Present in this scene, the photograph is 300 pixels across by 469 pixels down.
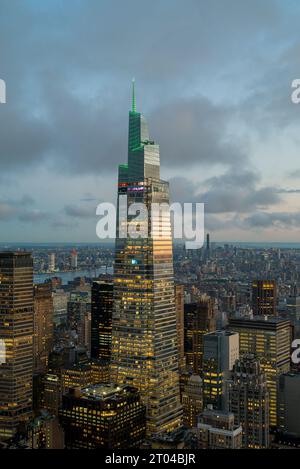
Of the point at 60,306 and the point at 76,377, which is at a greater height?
the point at 60,306

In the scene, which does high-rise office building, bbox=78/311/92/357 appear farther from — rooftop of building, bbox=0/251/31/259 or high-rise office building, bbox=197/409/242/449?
high-rise office building, bbox=197/409/242/449

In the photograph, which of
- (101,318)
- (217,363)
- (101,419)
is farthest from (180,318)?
(101,419)

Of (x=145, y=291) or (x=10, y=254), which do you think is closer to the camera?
(x=145, y=291)

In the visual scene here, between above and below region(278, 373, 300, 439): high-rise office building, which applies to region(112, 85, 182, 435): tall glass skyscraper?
above

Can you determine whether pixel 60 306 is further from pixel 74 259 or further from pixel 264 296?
pixel 264 296

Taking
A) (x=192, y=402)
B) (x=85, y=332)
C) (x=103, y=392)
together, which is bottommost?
(x=192, y=402)

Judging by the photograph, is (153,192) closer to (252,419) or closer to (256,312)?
(252,419)

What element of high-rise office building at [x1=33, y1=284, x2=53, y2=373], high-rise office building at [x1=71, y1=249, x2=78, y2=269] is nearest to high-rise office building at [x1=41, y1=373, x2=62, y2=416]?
high-rise office building at [x1=33, y1=284, x2=53, y2=373]

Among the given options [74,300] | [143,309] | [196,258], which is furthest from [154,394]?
[74,300]
